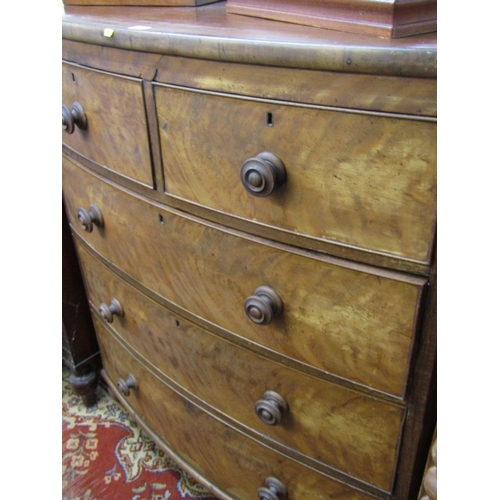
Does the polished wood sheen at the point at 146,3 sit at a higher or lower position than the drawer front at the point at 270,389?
higher

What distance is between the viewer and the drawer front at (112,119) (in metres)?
0.67

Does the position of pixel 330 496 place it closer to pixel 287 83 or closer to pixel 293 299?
pixel 293 299

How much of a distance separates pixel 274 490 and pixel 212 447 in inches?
5.7

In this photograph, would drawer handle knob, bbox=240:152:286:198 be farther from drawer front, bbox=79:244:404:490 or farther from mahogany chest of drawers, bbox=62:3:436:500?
drawer front, bbox=79:244:404:490

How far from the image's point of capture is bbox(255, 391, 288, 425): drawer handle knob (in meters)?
0.72

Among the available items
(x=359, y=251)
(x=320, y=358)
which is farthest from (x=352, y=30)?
(x=320, y=358)

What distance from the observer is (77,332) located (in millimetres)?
1236

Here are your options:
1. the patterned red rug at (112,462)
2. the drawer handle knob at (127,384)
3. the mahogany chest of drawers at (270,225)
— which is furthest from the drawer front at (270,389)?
the patterned red rug at (112,462)

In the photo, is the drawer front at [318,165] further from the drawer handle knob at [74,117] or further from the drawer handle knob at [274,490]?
the drawer handle knob at [274,490]

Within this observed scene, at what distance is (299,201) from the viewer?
0.56 meters

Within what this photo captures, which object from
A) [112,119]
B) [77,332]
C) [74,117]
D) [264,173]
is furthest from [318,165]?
[77,332]

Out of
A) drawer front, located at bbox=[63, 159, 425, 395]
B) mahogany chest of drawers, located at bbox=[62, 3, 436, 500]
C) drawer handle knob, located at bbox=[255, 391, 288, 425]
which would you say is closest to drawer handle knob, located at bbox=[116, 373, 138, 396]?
mahogany chest of drawers, located at bbox=[62, 3, 436, 500]

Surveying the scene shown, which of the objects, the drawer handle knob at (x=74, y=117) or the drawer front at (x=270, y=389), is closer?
the drawer front at (x=270, y=389)

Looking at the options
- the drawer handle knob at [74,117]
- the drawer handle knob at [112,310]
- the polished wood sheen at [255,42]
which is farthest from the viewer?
the drawer handle knob at [112,310]
